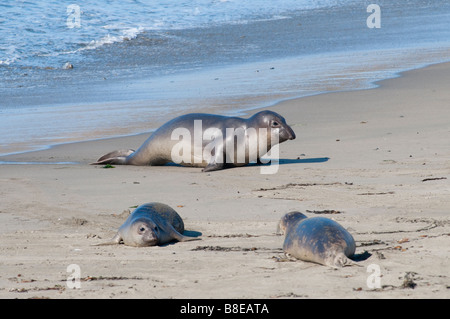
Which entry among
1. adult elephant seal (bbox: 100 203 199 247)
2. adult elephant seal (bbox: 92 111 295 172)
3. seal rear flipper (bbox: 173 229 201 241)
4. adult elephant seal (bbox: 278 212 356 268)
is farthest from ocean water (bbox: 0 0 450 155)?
adult elephant seal (bbox: 278 212 356 268)

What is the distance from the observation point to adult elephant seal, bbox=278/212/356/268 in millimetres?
4773

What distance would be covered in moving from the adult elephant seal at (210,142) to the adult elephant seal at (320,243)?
3.73m

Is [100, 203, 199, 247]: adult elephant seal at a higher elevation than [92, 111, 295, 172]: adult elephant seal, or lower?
lower

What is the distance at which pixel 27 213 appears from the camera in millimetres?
6766

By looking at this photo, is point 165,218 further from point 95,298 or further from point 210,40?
point 210,40

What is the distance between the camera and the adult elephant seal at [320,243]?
4773 millimetres

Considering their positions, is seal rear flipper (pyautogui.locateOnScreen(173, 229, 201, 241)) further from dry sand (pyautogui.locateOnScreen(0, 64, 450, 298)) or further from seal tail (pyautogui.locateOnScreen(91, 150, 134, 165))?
seal tail (pyautogui.locateOnScreen(91, 150, 134, 165))

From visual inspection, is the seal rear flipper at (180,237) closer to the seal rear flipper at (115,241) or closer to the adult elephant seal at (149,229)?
the adult elephant seal at (149,229)

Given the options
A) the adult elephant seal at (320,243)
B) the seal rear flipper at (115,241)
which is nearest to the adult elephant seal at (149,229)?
the seal rear flipper at (115,241)

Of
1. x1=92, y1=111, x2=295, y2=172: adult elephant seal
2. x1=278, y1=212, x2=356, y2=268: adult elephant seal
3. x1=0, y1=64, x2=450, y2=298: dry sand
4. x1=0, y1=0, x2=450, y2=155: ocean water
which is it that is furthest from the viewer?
x1=0, y1=0, x2=450, y2=155: ocean water

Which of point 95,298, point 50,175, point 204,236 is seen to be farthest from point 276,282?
point 50,175

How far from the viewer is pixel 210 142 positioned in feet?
30.1

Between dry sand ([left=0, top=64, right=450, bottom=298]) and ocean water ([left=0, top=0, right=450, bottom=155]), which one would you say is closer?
dry sand ([left=0, top=64, right=450, bottom=298])

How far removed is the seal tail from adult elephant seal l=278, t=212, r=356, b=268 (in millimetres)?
4310
